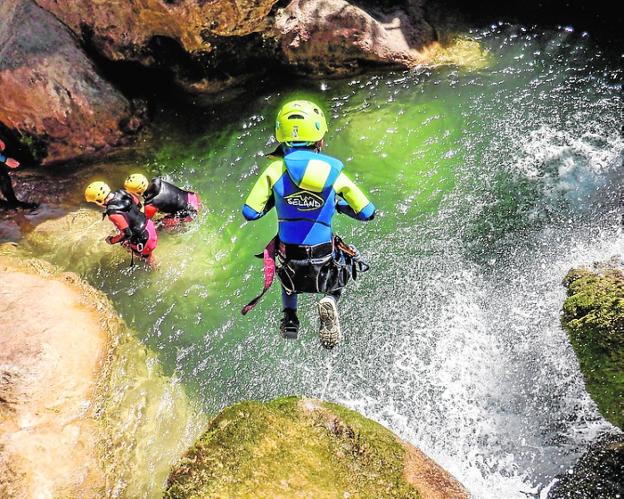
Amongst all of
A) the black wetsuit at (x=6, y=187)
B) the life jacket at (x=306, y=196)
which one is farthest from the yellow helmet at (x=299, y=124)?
the black wetsuit at (x=6, y=187)

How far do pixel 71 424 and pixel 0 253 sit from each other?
11.4 ft

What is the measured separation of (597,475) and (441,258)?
277 cm

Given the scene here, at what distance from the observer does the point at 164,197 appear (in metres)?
6.76

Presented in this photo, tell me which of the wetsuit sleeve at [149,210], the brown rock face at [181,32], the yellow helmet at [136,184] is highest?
the brown rock face at [181,32]

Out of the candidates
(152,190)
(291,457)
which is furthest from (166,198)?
(291,457)

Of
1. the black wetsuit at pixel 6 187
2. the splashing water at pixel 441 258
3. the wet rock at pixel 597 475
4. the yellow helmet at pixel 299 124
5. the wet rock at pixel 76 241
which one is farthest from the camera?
the black wetsuit at pixel 6 187

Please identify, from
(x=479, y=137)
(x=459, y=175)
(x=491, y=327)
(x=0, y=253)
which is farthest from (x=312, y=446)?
(x=0, y=253)

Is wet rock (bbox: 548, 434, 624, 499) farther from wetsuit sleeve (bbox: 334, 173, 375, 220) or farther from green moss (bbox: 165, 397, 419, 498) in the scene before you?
wetsuit sleeve (bbox: 334, 173, 375, 220)

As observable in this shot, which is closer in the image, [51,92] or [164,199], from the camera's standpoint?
[164,199]

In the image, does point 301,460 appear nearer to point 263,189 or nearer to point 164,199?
point 263,189

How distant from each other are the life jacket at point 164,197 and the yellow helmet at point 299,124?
3.19 meters

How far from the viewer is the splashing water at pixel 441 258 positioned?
4.98m

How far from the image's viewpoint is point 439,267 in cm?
602

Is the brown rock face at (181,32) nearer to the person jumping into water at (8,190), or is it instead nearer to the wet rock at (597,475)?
the person jumping into water at (8,190)
